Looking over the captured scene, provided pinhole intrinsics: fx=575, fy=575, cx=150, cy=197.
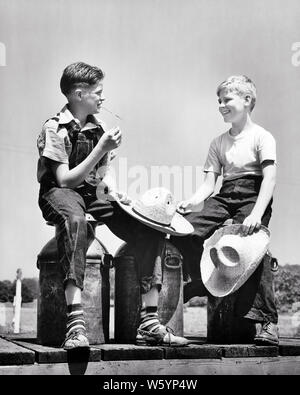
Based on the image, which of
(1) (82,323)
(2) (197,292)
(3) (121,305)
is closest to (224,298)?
(2) (197,292)

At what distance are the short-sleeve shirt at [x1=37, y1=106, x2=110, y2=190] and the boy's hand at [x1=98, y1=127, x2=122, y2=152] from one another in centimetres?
30

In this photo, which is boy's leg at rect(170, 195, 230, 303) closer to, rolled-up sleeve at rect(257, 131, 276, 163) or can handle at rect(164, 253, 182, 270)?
can handle at rect(164, 253, 182, 270)

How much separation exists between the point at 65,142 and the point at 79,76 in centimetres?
48

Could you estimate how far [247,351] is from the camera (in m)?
3.57

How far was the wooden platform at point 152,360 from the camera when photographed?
10.0ft

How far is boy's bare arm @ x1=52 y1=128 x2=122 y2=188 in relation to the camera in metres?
3.48

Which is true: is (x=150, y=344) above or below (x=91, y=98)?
below

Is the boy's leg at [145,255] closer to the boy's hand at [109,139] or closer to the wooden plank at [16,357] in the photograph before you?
the boy's hand at [109,139]

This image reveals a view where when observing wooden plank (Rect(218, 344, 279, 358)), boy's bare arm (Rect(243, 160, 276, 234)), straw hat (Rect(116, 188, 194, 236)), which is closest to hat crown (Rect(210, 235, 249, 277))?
boy's bare arm (Rect(243, 160, 276, 234))

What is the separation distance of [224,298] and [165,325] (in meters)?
0.51

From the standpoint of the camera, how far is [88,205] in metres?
3.82

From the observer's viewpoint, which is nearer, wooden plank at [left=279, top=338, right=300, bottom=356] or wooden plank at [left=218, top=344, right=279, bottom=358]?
wooden plank at [left=218, top=344, right=279, bottom=358]

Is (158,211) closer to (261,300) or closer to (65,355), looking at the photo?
(261,300)

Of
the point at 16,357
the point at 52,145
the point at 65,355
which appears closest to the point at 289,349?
the point at 65,355
